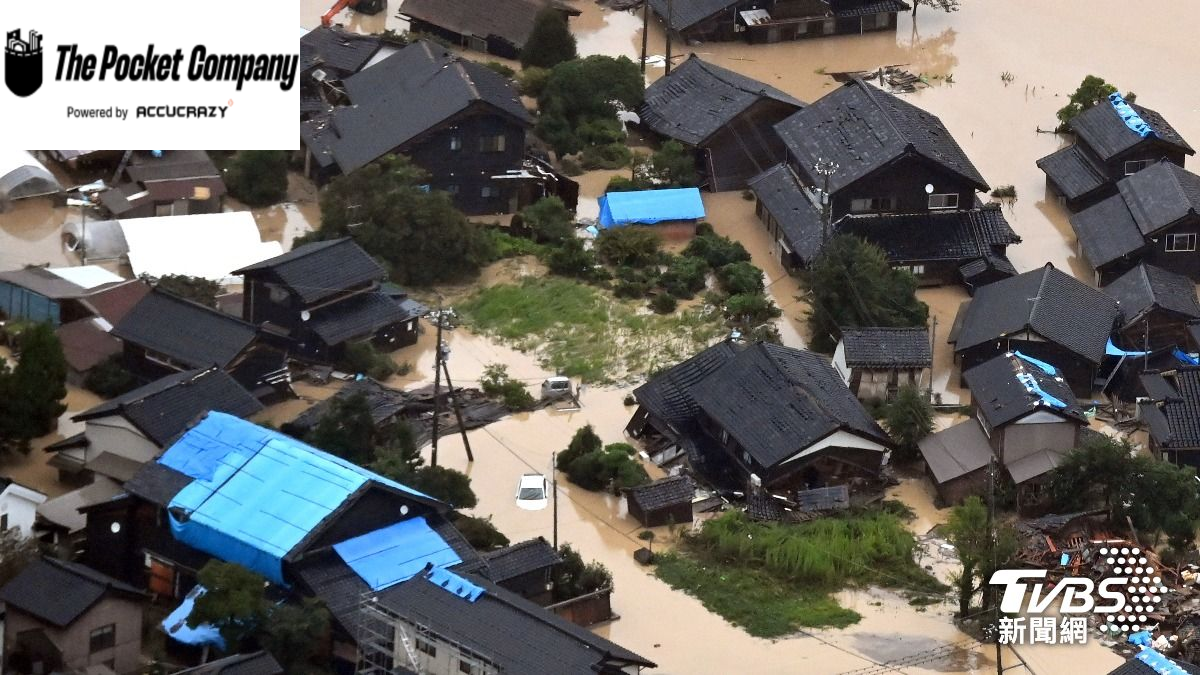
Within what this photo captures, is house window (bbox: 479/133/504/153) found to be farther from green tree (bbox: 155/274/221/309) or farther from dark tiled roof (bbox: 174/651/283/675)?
dark tiled roof (bbox: 174/651/283/675)

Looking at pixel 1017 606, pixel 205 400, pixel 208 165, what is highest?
pixel 208 165

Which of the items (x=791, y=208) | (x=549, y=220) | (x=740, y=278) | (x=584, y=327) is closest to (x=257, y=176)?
(x=549, y=220)

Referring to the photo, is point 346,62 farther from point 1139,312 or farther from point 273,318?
point 1139,312

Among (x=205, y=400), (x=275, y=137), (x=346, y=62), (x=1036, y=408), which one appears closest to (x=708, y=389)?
(x=1036, y=408)

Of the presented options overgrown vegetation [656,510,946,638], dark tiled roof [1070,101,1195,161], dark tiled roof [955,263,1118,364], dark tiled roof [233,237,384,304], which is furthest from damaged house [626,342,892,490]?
dark tiled roof [1070,101,1195,161]

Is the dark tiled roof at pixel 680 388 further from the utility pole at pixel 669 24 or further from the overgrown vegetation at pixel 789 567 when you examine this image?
the utility pole at pixel 669 24
